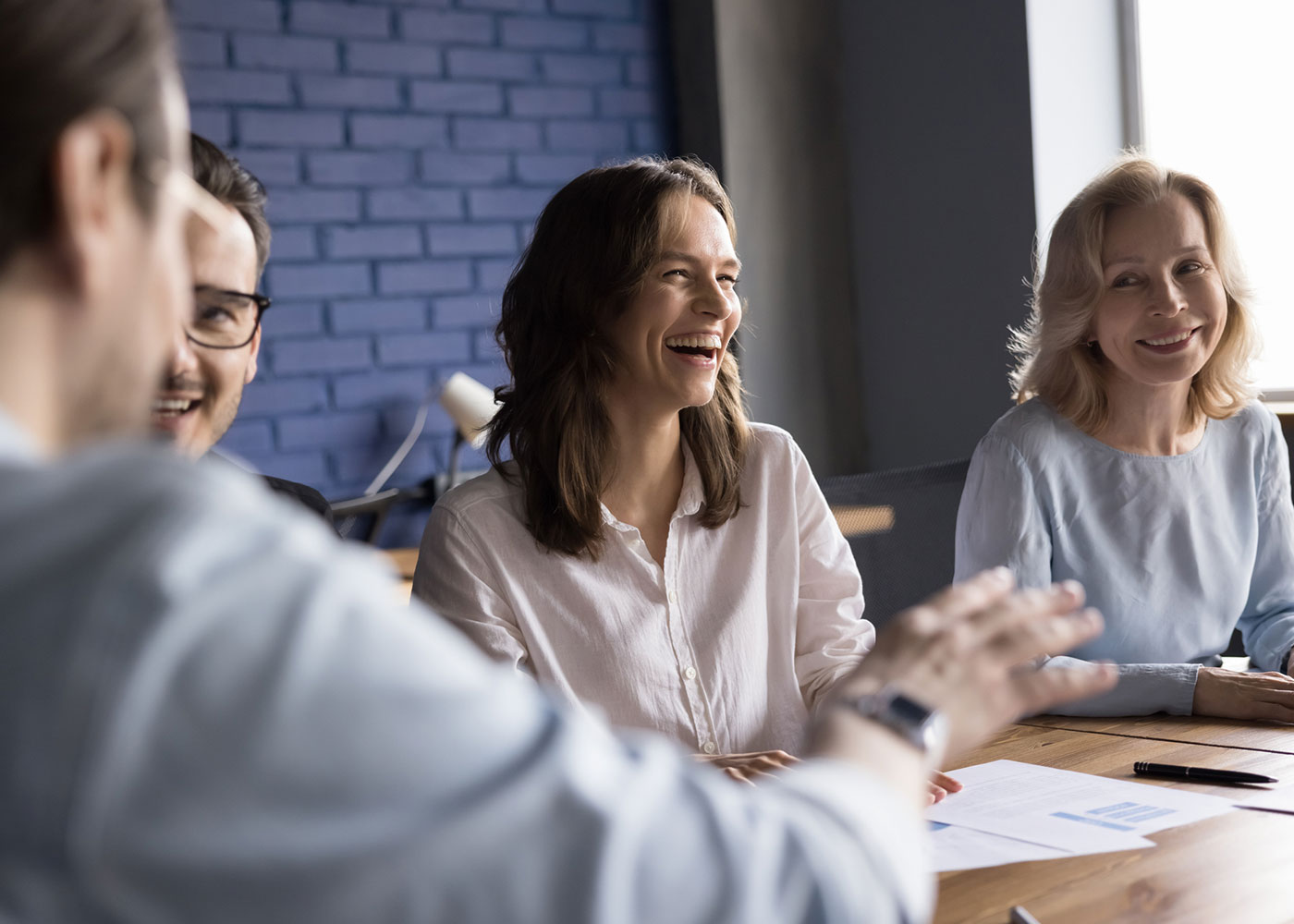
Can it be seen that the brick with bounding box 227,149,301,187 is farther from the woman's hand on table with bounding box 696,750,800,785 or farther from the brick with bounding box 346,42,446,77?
the woman's hand on table with bounding box 696,750,800,785

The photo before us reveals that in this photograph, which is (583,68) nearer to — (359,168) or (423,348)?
(359,168)

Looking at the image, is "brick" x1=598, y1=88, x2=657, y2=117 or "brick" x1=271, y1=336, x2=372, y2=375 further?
"brick" x1=598, y1=88, x2=657, y2=117

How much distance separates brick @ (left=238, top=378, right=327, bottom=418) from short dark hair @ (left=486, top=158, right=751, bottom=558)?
1607 mm

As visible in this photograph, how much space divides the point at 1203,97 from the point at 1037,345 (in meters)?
1.69

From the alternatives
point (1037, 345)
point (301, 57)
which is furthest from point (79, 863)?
point (301, 57)

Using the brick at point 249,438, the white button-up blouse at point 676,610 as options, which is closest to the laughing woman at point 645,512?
the white button-up blouse at point 676,610

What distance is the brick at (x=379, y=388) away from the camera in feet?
11.2

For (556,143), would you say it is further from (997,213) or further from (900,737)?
(900,737)

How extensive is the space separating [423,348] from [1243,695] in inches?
96.6

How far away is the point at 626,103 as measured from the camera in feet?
12.7

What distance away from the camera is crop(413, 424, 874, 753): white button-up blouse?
5.45ft

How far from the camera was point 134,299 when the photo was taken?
0.49 meters

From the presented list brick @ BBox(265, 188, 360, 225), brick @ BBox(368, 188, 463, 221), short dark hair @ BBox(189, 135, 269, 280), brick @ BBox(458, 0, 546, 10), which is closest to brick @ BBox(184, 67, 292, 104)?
brick @ BBox(265, 188, 360, 225)

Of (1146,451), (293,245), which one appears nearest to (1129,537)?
(1146,451)
